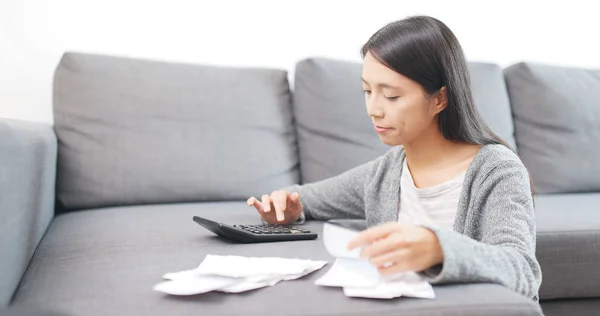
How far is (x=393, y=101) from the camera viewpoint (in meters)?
1.03

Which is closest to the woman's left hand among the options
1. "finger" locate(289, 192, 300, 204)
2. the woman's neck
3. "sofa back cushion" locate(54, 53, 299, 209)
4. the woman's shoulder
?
the woman's shoulder

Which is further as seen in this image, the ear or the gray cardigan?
the ear

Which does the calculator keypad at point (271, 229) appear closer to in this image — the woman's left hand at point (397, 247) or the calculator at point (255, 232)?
the calculator at point (255, 232)

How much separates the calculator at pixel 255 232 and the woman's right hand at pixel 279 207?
0.06 m

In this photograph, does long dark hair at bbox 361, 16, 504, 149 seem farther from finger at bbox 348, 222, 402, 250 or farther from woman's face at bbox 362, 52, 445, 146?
finger at bbox 348, 222, 402, 250

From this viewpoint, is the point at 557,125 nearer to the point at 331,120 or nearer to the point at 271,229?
the point at 331,120

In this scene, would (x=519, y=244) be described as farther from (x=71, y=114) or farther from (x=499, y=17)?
(x=499, y=17)

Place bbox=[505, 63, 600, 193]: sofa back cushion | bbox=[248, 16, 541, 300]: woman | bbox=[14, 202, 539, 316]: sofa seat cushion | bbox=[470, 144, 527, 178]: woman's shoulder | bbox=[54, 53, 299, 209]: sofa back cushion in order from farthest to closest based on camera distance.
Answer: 1. bbox=[505, 63, 600, 193]: sofa back cushion
2. bbox=[54, 53, 299, 209]: sofa back cushion
3. bbox=[470, 144, 527, 178]: woman's shoulder
4. bbox=[248, 16, 541, 300]: woman
5. bbox=[14, 202, 539, 316]: sofa seat cushion

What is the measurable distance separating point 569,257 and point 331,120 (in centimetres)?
70

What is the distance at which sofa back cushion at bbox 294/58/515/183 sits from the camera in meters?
1.66

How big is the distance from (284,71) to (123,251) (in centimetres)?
92

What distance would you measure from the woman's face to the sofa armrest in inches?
21.6

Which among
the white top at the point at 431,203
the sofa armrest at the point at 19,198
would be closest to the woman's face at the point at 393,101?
the white top at the point at 431,203

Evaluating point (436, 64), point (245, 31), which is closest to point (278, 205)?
point (436, 64)
